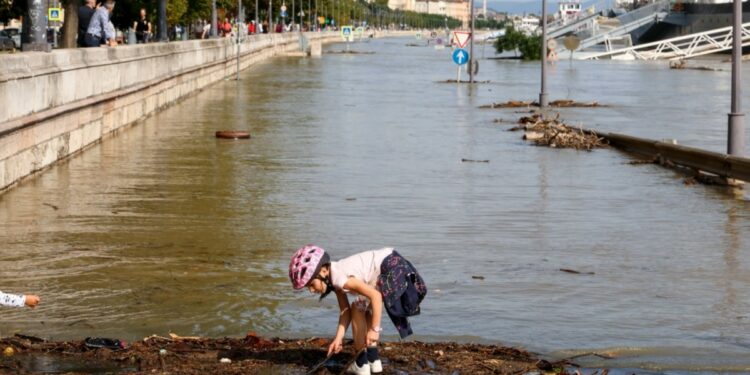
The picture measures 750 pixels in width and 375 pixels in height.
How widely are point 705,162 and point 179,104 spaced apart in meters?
18.9

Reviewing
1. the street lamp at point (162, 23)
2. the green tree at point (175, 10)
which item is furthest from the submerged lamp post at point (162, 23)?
the green tree at point (175, 10)

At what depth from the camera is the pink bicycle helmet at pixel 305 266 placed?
6980mm

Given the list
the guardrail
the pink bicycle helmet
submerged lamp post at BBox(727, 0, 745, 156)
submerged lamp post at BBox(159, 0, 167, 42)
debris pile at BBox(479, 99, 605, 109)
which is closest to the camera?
the pink bicycle helmet

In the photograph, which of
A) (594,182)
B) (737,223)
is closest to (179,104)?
(594,182)

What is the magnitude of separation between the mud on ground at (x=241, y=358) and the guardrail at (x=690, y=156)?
9.96 metres

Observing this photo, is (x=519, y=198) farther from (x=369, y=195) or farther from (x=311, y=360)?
(x=311, y=360)

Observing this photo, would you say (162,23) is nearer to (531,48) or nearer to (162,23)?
(162,23)

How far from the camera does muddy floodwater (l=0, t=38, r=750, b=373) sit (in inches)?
356

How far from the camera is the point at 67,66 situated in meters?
19.1

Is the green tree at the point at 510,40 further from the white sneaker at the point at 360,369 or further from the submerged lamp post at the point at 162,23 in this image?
the white sneaker at the point at 360,369

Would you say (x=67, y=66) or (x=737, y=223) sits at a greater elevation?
(x=67, y=66)

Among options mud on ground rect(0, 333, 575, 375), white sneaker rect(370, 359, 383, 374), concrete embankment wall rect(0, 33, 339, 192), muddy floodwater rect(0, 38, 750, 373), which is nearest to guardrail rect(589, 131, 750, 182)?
muddy floodwater rect(0, 38, 750, 373)

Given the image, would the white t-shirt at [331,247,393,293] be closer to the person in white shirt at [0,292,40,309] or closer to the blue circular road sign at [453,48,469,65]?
the person in white shirt at [0,292,40,309]

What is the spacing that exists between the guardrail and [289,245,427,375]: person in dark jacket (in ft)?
34.6
